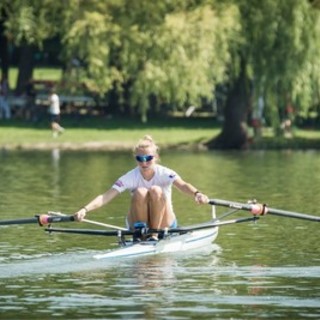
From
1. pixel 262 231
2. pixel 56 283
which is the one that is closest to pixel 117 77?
pixel 262 231

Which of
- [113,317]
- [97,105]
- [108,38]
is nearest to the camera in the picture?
[113,317]

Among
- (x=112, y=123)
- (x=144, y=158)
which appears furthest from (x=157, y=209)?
(x=112, y=123)

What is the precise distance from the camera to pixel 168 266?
21703 mm

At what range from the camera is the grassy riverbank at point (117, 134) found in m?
52.4

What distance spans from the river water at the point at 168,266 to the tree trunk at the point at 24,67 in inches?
1225

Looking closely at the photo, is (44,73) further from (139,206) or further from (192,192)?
(139,206)

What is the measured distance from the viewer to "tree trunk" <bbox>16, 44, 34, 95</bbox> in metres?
68.3

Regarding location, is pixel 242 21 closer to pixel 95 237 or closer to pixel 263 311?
pixel 95 237

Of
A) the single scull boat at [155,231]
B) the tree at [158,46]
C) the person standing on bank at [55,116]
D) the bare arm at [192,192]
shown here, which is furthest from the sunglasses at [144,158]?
the person standing on bank at [55,116]

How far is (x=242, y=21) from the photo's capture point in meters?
49.4

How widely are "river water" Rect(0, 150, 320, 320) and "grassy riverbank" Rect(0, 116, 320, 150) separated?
14.8 m

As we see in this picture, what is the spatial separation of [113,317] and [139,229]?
18.7 ft

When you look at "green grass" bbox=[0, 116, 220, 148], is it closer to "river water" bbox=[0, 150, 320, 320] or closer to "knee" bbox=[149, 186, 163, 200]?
"river water" bbox=[0, 150, 320, 320]

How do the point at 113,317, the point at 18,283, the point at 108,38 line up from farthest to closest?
the point at 108,38, the point at 18,283, the point at 113,317
